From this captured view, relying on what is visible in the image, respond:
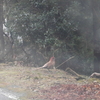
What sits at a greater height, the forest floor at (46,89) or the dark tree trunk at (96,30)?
the dark tree trunk at (96,30)

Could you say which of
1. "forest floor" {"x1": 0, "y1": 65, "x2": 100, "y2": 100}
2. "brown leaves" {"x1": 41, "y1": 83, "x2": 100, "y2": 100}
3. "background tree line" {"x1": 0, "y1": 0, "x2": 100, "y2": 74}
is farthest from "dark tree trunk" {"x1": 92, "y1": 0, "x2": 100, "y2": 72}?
"brown leaves" {"x1": 41, "y1": 83, "x2": 100, "y2": 100}

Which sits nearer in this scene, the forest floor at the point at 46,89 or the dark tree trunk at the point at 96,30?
the forest floor at the point at 46,89

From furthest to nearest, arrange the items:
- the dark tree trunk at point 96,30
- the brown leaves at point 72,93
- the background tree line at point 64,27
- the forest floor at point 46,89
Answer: the background tree line at point 64,27
the dark tree trunk at point 96,30
the forest floor at point 46,89
the brown leaves at point 72,93

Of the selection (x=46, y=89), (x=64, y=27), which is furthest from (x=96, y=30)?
(x=46, y=89)

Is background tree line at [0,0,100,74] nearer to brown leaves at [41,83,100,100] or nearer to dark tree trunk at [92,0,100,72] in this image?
dark tree trunk at [92,0,100,72]

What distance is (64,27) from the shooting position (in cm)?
1327

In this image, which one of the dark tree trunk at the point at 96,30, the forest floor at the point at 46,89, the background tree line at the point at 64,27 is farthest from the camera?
the background tree line at the point at 64,27

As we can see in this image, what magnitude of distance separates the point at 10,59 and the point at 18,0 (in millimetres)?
5206

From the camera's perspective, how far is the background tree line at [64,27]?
13117mm

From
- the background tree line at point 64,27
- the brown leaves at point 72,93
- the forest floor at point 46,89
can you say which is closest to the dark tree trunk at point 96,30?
the background tree line at point 64,27

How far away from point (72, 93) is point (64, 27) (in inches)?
254

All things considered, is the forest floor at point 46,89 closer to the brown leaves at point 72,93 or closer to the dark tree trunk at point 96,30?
the brown leaves at point 72,93

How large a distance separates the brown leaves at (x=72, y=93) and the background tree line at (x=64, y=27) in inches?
210

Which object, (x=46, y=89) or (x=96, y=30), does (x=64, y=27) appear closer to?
(x=96, y=30)
